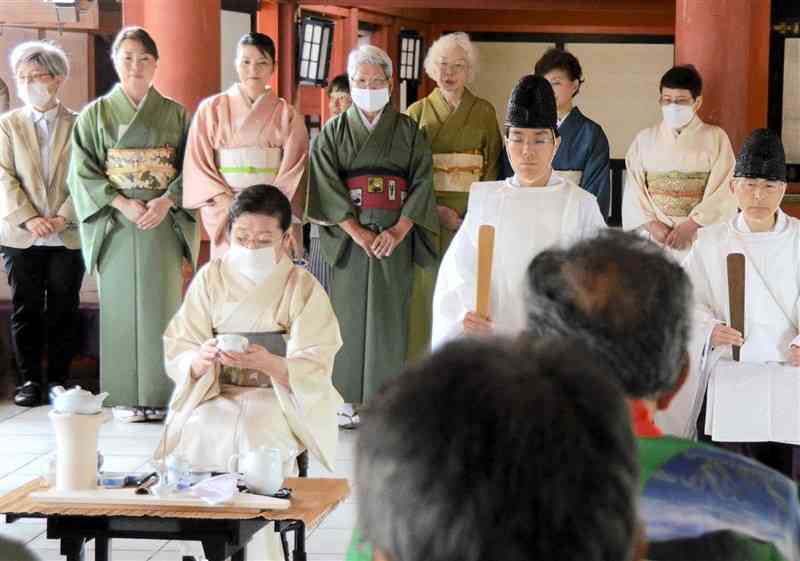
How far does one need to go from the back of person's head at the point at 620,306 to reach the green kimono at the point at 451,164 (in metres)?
5.05

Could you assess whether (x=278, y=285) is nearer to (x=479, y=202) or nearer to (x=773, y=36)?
(x=479, y=202)

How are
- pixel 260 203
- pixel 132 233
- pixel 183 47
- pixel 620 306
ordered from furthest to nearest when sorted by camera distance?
pixel 183 47
pixel 132 233
pixel 260 203
pixel 620 306

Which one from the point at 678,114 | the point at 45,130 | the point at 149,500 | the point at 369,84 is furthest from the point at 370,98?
the point at 149,500

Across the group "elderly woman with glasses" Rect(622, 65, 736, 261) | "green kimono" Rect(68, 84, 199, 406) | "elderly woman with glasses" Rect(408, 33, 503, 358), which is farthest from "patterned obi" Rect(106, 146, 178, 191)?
"elderly woman with glasses" Rect(622, 65, 736, 261)

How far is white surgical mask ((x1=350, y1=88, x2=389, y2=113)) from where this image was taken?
657 cm

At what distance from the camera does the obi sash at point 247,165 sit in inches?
259

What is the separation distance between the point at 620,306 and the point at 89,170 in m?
5.16

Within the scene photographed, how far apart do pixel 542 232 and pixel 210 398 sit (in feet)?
3.87

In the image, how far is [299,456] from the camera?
455 centimetres

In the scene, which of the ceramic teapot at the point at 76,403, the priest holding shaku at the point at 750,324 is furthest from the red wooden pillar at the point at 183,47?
the ceramic teapot at the point at 76,403

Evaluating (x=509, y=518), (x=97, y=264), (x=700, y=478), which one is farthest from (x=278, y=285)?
(x=509, y=518)

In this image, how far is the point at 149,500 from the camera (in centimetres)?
351

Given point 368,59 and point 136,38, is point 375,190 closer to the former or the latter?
point 368,59

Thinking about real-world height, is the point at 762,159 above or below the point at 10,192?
above
